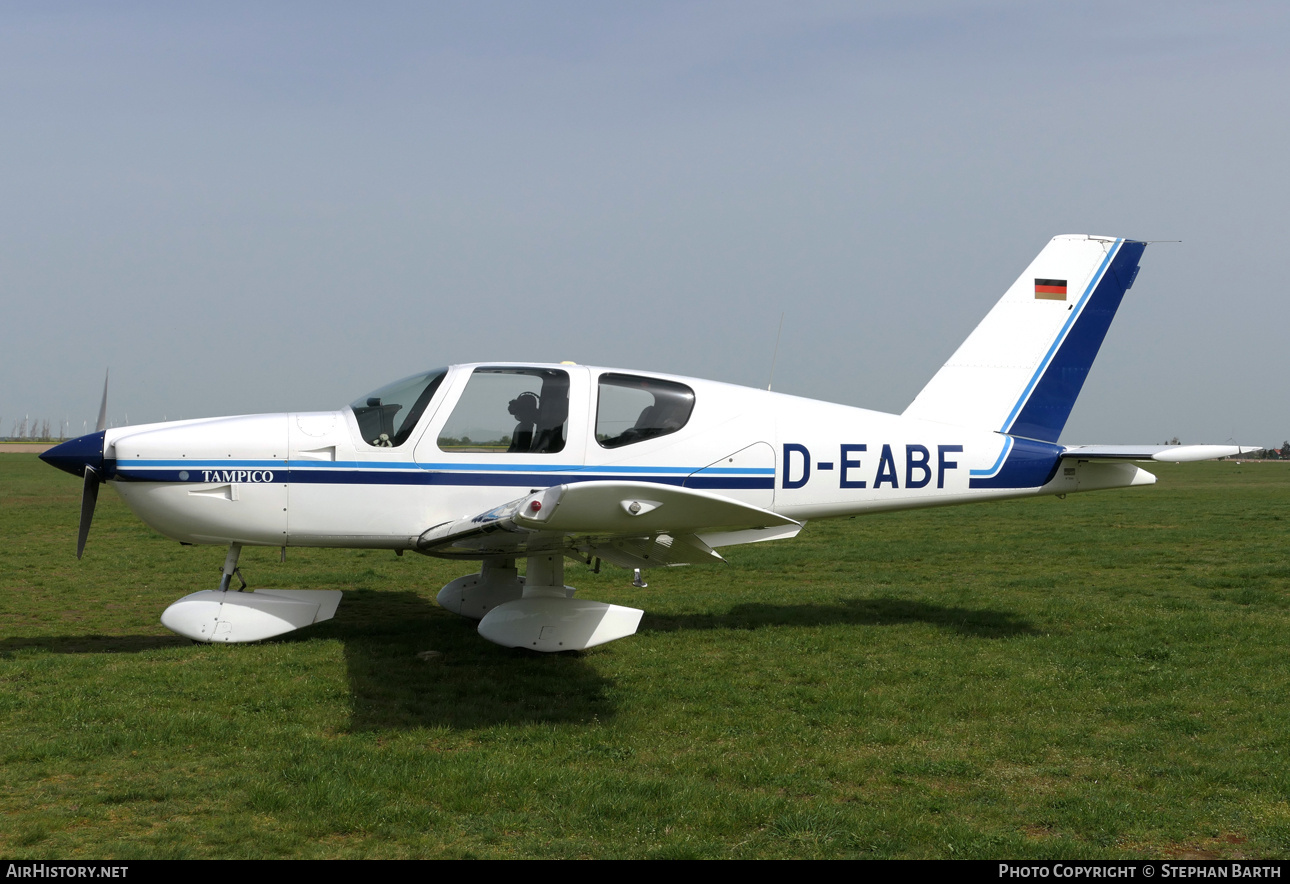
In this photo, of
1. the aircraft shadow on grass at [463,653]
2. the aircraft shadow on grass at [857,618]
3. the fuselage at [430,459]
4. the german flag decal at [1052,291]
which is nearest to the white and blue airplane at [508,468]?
the fuselage at [430,459]

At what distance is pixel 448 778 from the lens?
4.57 metres

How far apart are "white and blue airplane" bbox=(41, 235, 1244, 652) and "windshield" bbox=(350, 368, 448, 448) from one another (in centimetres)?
1

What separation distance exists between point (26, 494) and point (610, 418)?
2421 centimetres

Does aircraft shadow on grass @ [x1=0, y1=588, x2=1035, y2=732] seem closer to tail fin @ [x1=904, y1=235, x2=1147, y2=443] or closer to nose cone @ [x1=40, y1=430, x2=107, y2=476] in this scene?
→ nose cone @ [x1=40, y1=430, x2=107, y2=476]

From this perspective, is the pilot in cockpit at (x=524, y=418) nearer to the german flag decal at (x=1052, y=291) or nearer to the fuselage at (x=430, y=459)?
the fuselage at (x=430, y=459)

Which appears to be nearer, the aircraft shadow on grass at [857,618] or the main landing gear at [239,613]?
the main landing gear at [239,613]

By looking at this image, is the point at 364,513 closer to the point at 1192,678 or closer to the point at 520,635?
the point at 520,635

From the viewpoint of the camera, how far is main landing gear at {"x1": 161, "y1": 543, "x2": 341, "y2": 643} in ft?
23.0

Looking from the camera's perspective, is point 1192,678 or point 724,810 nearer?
point 724,810

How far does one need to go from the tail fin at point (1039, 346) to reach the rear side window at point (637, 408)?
2279 millimetres

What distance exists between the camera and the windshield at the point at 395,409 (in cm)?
702

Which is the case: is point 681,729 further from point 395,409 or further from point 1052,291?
point 1052,291

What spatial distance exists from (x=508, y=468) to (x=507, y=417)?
399 millimetres
